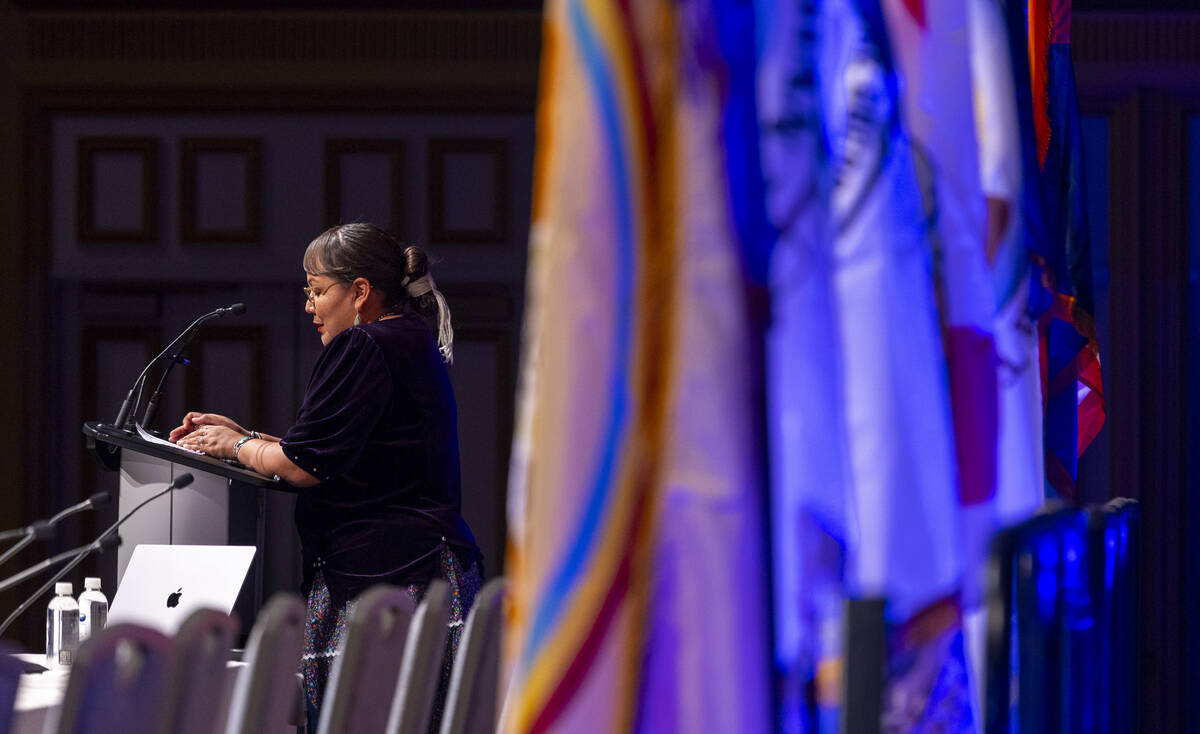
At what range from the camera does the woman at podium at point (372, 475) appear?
2045 mm

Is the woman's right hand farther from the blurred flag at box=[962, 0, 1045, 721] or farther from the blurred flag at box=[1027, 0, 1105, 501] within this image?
the blurred flag at box=[962, 0, 1045, 721]

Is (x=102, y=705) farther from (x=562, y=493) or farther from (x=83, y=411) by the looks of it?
(x=83, y=411)

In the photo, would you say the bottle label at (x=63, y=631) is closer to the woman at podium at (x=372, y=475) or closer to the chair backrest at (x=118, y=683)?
the woman at podium at (x=372, y=475)

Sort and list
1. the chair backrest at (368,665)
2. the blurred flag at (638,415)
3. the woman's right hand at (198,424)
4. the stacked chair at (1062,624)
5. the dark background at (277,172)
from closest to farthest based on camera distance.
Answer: the blurred flag at (638,415) → the stacked chair at (1062,624) → the chair backrest at (368,665) → the woman's right hand at (198,424) → the dark background at (277,172)

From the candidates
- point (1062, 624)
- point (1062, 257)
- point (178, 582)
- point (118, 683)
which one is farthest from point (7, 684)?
point (178, 582)

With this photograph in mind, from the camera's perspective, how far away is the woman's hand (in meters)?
2.22

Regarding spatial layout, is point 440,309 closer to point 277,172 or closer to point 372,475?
point 372,475

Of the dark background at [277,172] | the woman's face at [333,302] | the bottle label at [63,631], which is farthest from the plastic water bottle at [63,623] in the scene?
the dark background at [277,172]

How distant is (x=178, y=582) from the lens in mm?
2010

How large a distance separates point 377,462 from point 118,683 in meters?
1.20

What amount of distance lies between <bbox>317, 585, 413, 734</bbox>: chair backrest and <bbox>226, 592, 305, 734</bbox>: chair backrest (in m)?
0.06

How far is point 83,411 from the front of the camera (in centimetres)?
442

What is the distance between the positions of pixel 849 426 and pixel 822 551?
107 mm

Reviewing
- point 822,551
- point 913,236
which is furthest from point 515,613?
point 913,236
